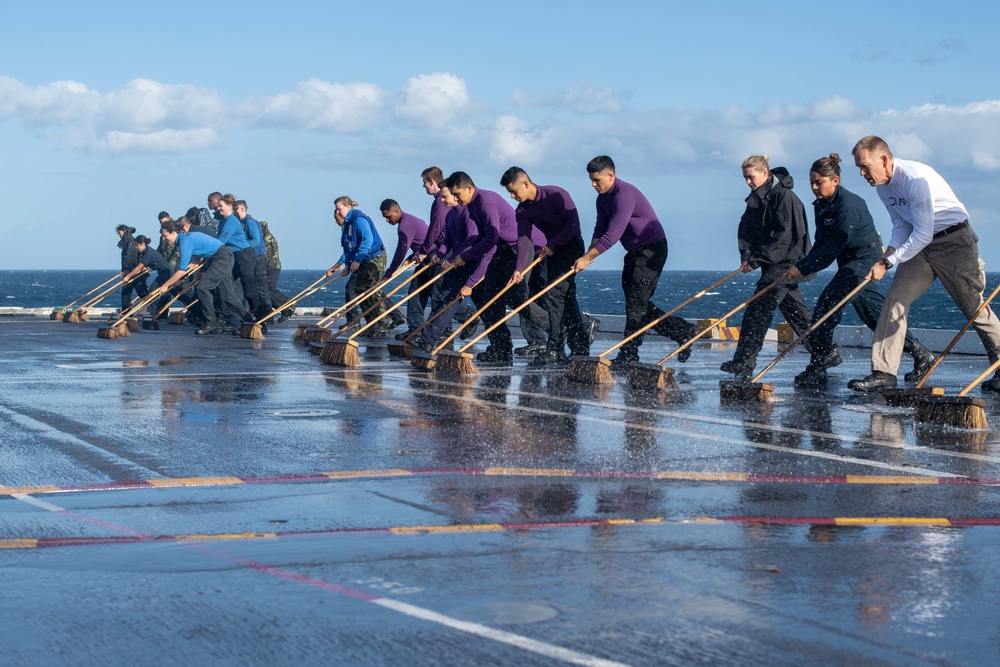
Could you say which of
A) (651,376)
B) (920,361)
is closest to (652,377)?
(651,376)

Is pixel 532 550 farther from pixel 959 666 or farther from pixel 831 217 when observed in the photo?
pixel 831 217

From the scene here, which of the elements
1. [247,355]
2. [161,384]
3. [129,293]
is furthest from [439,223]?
[129,293]

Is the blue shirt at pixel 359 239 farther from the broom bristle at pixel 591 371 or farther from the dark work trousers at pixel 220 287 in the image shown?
the broom bristle at pixel 591 371

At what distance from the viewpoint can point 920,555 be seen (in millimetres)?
5215

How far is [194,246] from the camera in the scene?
832 inches

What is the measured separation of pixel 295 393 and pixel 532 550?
6.25m

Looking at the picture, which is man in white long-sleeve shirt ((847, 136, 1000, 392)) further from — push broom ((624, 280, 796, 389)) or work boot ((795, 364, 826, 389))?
push broom ((624, 280, 796, 389))

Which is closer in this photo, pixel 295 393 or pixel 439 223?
pixel 295 393

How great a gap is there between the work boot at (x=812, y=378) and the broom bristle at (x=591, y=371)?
1.55m

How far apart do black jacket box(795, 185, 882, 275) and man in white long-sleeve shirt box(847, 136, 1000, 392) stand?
854 mm

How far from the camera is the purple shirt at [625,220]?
1322 centimetres

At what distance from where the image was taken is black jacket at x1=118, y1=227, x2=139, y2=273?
24.8 meters

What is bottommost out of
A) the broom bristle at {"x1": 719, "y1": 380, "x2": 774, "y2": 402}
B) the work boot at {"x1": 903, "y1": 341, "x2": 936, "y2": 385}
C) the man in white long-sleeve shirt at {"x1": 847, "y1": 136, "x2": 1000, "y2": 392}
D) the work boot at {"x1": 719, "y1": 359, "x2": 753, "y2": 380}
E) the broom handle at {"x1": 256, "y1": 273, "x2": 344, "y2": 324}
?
the broom bristle at {"x1": 719, "y1": 380, "x2": 774, "y2": 402}

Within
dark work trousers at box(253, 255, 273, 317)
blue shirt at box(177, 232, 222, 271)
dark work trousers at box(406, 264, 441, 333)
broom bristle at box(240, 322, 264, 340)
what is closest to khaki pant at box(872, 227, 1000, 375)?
dark work trousers at box(406, 264, 441, 333)
